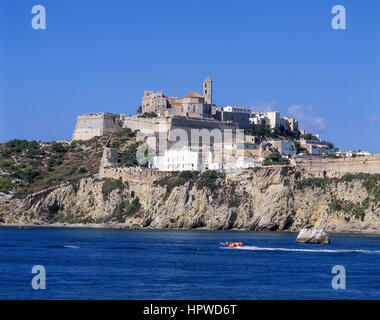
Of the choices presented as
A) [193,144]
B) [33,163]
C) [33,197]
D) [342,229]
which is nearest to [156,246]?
[342,229]

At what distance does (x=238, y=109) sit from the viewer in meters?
120

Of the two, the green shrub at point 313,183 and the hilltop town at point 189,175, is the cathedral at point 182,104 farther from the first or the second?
the green shrub at point 313,183

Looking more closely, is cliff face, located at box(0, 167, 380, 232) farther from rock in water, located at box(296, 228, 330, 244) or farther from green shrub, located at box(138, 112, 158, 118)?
green shrub, located at box(138, 112, 158, 118)

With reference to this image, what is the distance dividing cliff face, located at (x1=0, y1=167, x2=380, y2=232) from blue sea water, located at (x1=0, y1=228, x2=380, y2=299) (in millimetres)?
11075

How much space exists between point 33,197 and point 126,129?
2395 cm

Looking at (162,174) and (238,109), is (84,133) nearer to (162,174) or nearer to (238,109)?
(238,109)

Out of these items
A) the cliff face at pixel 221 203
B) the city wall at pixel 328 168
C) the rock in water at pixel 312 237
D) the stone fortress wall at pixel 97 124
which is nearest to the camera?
the rock in water at pixel 312 237

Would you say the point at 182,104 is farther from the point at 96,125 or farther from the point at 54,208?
the point at 54,208

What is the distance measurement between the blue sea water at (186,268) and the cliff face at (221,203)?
1108 centimetres

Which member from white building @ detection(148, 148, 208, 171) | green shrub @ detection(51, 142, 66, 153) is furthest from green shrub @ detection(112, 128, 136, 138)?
white building @ detection(148, 148, 208, 171)

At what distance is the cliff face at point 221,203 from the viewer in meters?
75.9

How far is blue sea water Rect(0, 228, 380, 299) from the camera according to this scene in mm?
33438

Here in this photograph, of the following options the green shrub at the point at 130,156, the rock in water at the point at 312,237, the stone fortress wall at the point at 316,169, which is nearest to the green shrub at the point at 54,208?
the stone fortress wall at the point at 316,169

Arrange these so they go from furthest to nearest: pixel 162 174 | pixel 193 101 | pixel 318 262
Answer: pixel 193 101
pixel 162 174
pixel 318 262
